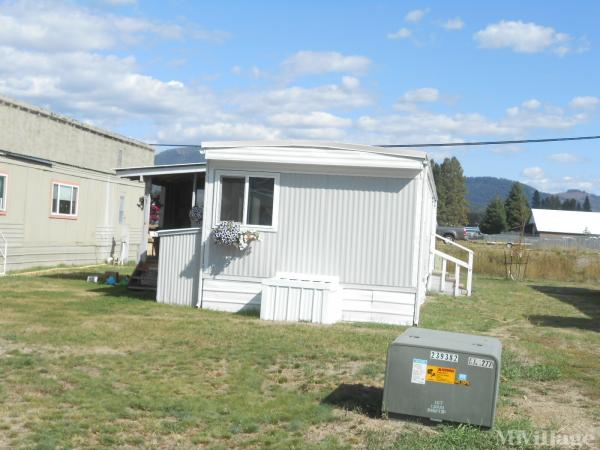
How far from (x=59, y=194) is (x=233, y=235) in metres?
9.77

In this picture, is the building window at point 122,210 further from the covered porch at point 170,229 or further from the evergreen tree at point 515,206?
the evergreen tree at point 515,206

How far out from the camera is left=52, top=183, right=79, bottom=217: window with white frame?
20.2 m

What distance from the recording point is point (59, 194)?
20328 millimetres

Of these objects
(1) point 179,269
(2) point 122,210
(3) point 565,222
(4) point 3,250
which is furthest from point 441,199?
(1) point 179,269

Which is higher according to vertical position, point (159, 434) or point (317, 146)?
point (317, 146)

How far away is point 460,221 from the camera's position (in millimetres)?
93250

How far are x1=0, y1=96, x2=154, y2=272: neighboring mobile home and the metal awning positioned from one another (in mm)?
4458

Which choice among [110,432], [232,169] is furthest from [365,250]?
[110,432]

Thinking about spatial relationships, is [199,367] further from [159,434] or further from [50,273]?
[50,273]

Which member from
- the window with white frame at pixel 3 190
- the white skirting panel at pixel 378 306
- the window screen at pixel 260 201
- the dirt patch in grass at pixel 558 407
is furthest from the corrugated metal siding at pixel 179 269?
the dirt patch in grass at pixel 558 407

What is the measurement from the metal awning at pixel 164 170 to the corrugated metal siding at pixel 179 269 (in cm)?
180

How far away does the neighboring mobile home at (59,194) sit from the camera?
18498 mm

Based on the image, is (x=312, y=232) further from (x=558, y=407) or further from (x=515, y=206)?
(x=515, y=206)

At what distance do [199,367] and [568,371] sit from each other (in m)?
4.41
